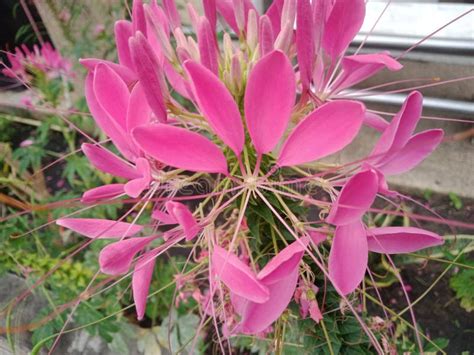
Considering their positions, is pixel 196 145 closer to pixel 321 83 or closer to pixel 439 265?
pixel 321 83

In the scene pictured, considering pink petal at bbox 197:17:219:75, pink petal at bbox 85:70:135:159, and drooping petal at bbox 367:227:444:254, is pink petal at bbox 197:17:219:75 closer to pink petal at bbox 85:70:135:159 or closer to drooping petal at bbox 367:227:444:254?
pink petal at bbox 85:70:135:159

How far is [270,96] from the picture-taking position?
35 cm

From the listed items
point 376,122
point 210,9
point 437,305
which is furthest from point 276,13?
point 437,305

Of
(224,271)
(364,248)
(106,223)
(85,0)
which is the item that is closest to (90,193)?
(106,223)

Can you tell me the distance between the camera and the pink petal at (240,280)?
35 cm

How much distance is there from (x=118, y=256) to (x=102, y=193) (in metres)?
0.07

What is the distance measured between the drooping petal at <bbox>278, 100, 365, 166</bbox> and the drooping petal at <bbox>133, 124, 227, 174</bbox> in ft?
0.23

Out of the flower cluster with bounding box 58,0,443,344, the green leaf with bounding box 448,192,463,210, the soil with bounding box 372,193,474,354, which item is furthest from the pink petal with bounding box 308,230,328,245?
the green leaf with bounding box 448,192,463,210

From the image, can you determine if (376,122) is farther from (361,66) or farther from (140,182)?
(140,182)

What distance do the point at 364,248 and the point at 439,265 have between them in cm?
101

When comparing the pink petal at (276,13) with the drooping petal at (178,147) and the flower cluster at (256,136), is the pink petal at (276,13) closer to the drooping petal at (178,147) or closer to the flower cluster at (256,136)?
the flower cluster at (256,136)

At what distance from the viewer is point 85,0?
1.68 m

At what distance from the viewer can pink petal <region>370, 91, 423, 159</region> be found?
39cm

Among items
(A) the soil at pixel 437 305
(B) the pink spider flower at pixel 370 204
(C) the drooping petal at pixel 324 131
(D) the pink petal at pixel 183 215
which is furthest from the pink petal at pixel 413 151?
(A) the soil at pixel 437 305
